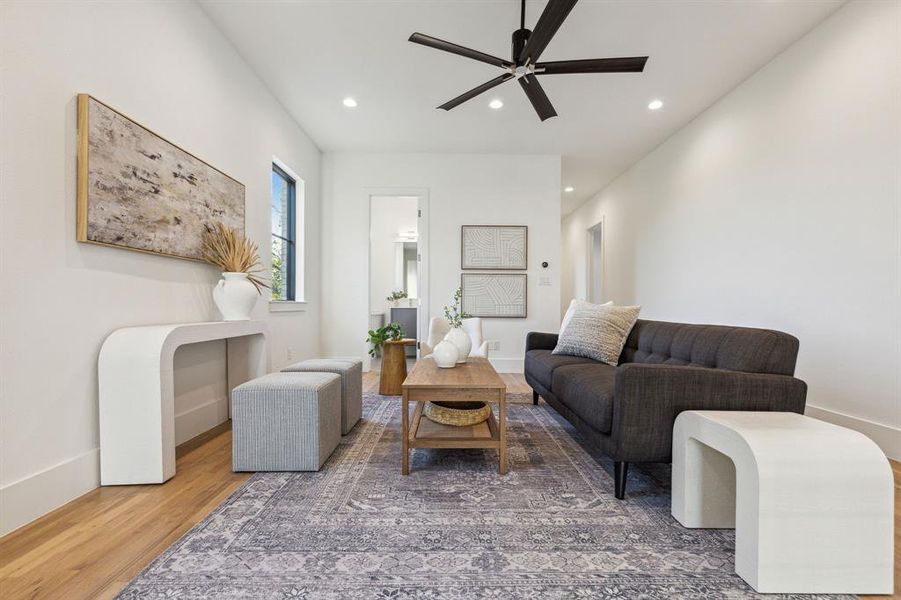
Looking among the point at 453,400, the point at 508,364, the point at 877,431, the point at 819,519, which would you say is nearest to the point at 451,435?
the point at 453,400

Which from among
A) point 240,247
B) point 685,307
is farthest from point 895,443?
point 240,247

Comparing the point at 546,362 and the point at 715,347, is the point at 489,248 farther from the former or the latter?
the point at 715,347

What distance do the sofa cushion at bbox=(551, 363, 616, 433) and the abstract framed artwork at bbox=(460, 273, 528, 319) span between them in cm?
241

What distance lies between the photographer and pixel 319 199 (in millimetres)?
4941

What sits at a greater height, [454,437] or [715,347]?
[715,347]

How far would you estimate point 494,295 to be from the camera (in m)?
5.05

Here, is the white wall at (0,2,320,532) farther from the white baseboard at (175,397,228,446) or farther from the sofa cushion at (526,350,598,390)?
the sofa cushion at (526,350,598,390)

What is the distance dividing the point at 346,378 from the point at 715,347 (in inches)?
83.9

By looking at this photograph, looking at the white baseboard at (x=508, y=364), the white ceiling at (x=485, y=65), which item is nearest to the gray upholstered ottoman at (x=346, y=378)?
the white ceiling at (x=485, y=65)

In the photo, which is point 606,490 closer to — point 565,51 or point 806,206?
point 806,206

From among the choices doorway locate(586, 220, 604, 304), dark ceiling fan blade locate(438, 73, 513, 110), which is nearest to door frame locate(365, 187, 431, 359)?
dark ceiling fan blade locate(438, 73, 513, 110)

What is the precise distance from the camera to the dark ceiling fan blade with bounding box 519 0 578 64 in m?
1.72

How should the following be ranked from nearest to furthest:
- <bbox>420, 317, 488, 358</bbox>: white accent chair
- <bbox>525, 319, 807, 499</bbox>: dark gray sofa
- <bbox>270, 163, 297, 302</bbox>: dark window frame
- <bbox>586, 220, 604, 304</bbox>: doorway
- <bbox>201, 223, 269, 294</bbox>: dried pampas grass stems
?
1. <bbox>525, 319, 807, 499</bbox>: dark gray sofa
2. <bbox>201, 223, 269, 294</bbox>: dried pampas grass stems
3. <bbox>420, 317, 488, 358</bbox>: white accent chair
4. <bbox>270, 163, 297, 302</bbox>: dark window frame
5. <bbox>586, 220, 604, 304</bbox>: doorway

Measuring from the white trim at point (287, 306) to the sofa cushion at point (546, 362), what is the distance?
2408mm
